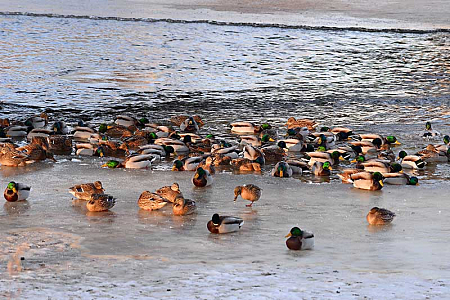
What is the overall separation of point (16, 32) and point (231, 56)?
7.91 meters

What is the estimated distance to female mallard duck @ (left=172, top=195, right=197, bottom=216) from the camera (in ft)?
26.5

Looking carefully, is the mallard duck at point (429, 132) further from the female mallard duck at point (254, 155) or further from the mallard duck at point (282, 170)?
the mallard duck at point (282, 170)

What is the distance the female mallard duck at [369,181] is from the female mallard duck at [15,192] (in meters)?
3.91

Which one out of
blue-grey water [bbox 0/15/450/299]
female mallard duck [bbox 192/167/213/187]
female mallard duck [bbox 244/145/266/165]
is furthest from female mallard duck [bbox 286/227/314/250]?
female mallard duck [bbox 244/145/266/165]

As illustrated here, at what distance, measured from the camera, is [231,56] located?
2247cm

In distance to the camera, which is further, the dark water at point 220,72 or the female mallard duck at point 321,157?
the dark water at point 220,72

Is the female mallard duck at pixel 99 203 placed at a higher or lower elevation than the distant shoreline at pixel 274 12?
lower

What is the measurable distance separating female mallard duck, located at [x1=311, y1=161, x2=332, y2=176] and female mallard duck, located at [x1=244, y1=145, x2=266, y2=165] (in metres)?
0.85

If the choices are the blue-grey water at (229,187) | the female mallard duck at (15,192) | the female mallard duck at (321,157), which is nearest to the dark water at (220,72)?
the blue-grey water at (229,187)

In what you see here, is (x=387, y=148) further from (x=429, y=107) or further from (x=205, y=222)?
(x=205, y=222)

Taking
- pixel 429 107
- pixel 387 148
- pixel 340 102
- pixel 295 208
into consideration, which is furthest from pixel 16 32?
pixel 295 208

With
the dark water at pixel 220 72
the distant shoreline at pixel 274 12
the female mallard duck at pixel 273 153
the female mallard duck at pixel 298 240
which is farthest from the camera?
the distant shoreline at pixel 274 12

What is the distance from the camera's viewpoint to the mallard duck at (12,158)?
10.6m

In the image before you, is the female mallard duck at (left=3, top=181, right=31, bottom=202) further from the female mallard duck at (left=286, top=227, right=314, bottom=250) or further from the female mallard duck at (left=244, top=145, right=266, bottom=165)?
the female mallard duck at (left=244, top=145, right=266, bottom=165)
